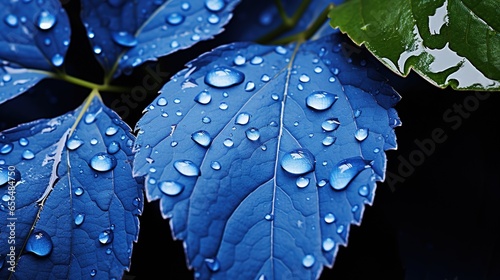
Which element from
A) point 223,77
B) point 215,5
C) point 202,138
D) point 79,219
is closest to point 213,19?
point 215,5

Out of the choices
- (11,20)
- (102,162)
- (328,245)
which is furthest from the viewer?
(11,20)

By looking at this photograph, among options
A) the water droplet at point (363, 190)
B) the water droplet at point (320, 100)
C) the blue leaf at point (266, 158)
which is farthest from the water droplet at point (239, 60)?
the water droplet at point (363, 190)

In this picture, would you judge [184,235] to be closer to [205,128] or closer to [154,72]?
[205,128]

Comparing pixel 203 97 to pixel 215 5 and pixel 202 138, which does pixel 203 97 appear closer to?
pixel 202 138

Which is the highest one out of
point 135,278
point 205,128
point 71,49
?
point 205,128

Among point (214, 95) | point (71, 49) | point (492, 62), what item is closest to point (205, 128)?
point (214, 95)

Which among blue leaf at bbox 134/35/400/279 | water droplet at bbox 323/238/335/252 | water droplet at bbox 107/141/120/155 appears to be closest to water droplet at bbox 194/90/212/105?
blue leaf at bbox 134/35/400/279
